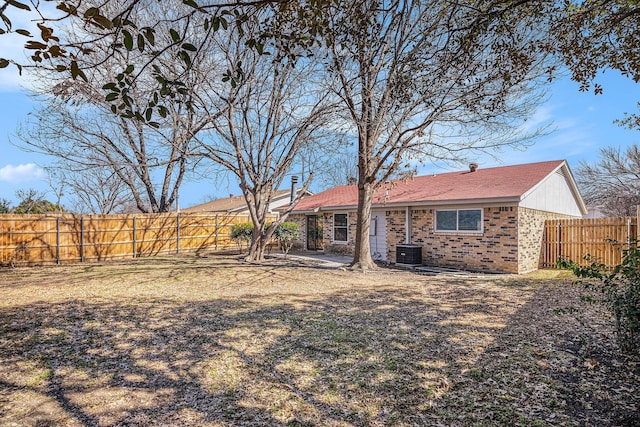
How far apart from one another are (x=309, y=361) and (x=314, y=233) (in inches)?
624

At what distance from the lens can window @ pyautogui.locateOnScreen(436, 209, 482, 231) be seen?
1285 cm

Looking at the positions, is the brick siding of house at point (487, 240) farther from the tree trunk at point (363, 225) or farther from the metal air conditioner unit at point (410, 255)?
the tree trunk at point (363, 225)

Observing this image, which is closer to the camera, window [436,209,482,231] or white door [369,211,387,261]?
window [436,209,482,231]

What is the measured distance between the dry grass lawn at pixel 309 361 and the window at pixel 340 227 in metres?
9.67

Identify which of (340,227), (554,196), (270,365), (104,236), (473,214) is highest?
(554,196)

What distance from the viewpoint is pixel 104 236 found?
53.5 ft

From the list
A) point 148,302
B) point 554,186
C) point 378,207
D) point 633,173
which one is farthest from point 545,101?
point 633,173

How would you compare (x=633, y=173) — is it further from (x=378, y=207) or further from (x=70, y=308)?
(x=70, y=308)

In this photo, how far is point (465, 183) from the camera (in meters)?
14.9

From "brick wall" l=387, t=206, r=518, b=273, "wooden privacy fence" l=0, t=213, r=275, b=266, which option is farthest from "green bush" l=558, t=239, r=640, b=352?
"wooden privacy fence" l=0, t=213, r=275, b=266

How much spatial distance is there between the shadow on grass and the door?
12680 mm

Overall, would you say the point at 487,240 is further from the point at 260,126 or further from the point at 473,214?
the point at 260,126

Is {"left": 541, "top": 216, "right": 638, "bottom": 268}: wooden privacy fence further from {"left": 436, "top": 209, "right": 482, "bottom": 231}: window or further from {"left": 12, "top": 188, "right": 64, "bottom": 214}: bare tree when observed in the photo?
{"left": 12, "top": 188, "right": 64, "bottom": 214}: bare tree

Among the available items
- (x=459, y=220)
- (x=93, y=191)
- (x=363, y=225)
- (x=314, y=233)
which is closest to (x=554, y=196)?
(x=459, y=220)
